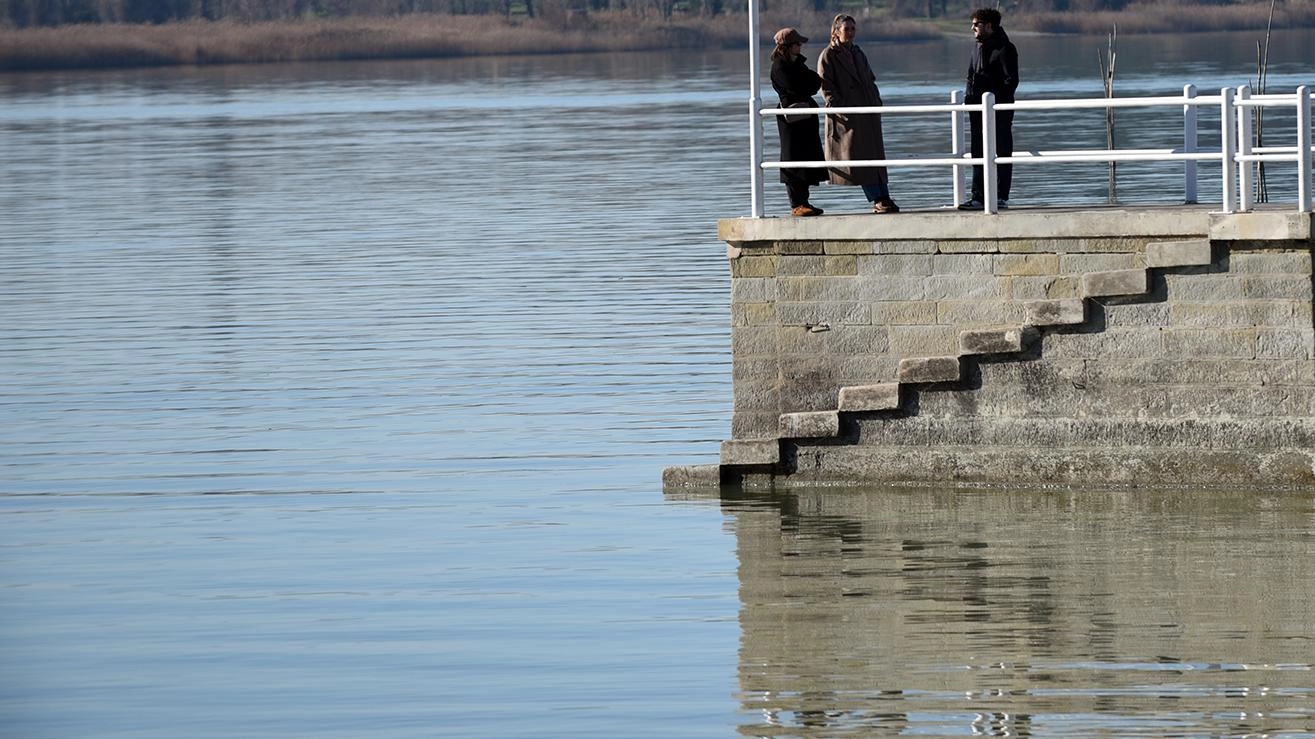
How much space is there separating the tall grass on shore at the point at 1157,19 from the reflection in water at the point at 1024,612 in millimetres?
88259

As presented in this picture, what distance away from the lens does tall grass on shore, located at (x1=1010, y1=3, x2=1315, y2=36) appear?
101m

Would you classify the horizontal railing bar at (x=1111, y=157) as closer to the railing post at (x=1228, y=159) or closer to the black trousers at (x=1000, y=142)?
the railing post at (x=1228, y=159)

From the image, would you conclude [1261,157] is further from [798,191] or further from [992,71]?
[798,191]

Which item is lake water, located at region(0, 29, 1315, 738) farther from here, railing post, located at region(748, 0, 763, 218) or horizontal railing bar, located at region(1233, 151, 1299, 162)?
horizontal railing bar, located at region(1233, 151, 1299, 162)

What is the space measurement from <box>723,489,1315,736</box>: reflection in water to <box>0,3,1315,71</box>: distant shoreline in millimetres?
92796

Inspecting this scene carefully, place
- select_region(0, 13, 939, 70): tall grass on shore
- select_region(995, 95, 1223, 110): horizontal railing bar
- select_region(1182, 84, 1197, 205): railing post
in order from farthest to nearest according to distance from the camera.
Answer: select_region(0, 13, 939, 70): tall grass on shore
select_region(1182, 84, 1197, 205): railing post
select_region(995, 95, 1223, 110): horizontal railing bar

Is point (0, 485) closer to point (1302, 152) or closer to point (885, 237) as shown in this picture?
point (885, 237)

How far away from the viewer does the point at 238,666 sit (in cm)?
1209

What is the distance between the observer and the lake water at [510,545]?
36.9 feet

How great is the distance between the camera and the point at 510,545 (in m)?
15.1

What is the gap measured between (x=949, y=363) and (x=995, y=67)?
8.90 ft

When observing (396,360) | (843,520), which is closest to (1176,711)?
(843,520)

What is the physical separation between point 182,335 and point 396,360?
11.8 ft

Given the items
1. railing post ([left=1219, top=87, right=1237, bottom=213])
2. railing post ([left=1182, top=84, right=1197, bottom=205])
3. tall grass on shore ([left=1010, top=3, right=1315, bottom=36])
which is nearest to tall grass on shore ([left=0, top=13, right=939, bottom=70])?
tall grass on shore ([left=1010, top=3, right=1315, bottom=36])
